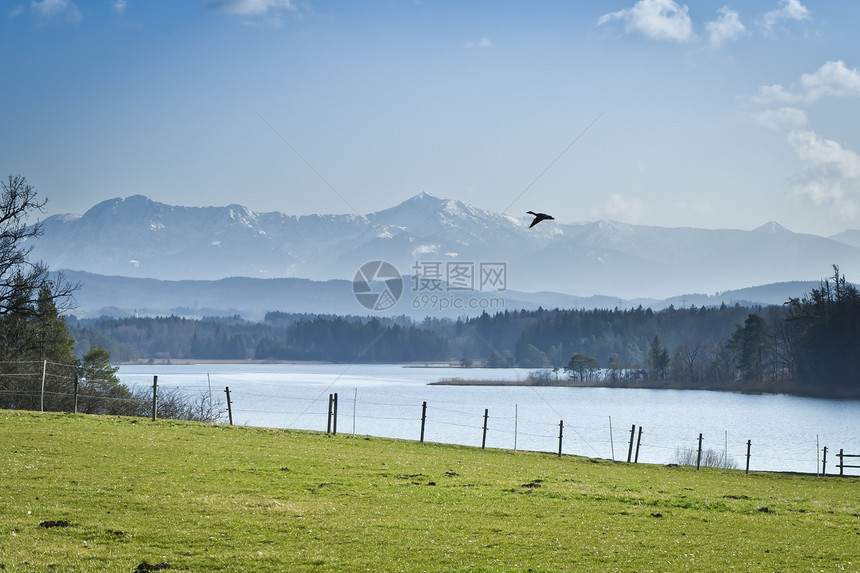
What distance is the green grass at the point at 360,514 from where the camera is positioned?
38.8ft

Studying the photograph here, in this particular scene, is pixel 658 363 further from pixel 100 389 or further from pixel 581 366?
pixel 100 389

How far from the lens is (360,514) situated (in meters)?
15.4

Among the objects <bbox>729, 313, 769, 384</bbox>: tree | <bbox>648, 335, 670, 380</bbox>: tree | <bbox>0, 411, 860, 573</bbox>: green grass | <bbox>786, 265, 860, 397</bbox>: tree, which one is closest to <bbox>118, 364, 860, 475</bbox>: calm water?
<bbox>729, 313, 769, 384</bbox>: tree

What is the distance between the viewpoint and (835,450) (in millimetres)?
54531

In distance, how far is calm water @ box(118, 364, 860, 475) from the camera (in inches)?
2095

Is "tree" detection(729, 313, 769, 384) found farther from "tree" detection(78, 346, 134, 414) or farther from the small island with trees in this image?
"tree" detection(78, 346, 134, 414)

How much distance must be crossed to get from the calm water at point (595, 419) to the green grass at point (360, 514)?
20.4m

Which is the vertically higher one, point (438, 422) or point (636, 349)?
point (636, 349)

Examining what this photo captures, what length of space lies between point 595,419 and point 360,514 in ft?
214

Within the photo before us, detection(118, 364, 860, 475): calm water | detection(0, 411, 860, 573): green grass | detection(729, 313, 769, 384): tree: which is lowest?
detection(118, 364, 860, 475): calm water

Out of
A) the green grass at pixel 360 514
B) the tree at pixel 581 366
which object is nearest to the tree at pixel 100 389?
the green grass at pixel 360 514

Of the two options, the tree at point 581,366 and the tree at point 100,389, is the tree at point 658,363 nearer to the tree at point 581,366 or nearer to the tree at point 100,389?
the tree at point 581,366

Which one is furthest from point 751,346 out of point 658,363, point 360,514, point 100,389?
point 360,514

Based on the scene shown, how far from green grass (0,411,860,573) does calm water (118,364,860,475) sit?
20.4 m
